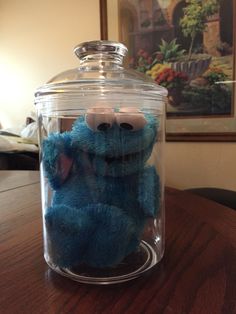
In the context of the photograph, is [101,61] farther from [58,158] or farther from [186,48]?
[186,48]

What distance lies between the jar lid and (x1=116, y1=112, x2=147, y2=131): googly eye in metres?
0.05

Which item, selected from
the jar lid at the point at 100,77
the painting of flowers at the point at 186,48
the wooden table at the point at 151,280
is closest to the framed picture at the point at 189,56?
the painting of flowers at the point at 186,48

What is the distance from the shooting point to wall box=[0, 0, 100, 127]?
170 cm

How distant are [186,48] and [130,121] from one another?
45.1 inches

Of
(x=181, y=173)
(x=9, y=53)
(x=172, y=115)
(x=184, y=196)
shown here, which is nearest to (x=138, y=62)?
(x=172, y=115)

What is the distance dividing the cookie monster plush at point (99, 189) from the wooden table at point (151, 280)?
0.03m

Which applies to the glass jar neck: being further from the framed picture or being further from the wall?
the wall

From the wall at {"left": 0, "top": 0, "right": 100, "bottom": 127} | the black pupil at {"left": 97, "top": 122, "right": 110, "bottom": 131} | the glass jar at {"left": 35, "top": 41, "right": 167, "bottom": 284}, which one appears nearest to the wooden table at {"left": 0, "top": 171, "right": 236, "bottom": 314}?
the glass jar at {"left": 35, "top": 41, "right": 167, "bottom": 284}

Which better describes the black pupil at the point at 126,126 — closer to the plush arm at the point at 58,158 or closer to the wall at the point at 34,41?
the plush arm at the point at 58,158

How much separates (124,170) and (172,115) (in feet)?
3.64

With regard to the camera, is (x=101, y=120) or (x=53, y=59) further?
(x=53, y=59)

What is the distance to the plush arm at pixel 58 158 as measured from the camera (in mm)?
300

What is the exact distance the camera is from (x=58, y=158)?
0.30m

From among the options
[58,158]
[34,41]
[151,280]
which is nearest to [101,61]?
[58,158]
